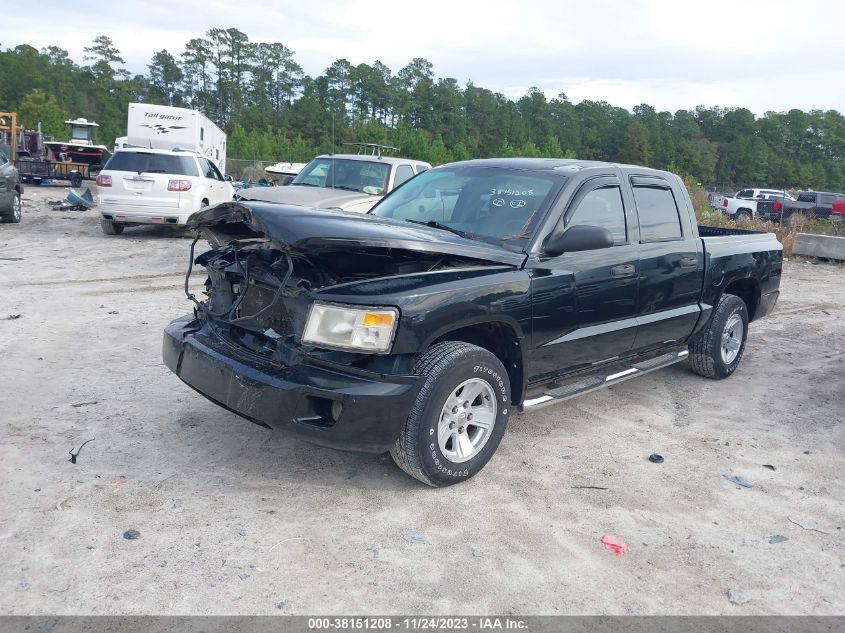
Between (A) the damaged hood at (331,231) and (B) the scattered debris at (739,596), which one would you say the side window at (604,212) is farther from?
(B) the scattered debris at (739,596)

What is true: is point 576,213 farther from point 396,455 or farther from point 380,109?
point 380,109

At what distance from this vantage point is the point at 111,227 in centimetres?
1407

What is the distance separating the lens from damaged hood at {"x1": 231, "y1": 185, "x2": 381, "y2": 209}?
1011cm

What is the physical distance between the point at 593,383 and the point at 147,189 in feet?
35.1

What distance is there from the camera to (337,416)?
11.6 ft

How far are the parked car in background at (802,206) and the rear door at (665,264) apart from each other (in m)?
24.3

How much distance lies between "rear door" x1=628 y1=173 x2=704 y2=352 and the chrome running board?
5.2 inches

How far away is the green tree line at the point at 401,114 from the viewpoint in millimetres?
67375

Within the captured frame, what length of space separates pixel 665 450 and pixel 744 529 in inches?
41.3

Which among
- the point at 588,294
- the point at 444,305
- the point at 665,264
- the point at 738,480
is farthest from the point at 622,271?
the point at 444,305

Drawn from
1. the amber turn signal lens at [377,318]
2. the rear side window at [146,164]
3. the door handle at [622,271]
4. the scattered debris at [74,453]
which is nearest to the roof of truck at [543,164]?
the door handle at [622,271]

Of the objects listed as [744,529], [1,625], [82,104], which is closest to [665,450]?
[744,529]

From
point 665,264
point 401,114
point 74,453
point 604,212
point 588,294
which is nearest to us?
point 74,453

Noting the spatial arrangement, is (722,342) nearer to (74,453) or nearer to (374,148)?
(74,453)
